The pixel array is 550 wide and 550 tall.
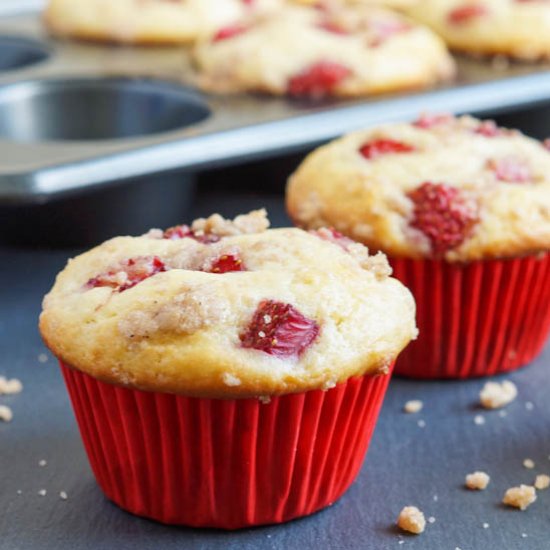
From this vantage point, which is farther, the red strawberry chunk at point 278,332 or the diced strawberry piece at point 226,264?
the diced strawberry piece at point 226,264

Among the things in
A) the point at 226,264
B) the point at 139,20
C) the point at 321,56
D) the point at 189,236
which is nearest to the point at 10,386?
the point at 189,236

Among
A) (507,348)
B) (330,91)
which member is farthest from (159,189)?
(507,348)

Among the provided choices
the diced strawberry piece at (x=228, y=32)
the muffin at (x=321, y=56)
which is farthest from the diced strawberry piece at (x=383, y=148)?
the diced strawberry piece at (x=228, y=32)

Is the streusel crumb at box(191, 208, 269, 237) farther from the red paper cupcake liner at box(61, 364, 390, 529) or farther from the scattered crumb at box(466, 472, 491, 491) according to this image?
the scattered crumb at box(466, 472, 491, 491)

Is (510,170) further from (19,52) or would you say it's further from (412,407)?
(19,52)

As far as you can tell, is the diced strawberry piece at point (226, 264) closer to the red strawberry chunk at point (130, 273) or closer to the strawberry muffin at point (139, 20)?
the red strawberry chunk at point (130, 273)

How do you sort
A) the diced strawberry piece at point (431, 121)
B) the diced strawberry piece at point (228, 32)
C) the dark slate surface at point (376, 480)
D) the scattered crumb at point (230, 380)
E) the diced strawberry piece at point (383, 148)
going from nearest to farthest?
the scattered crumb at point (230, 380), the dark slate surface at point (376, 480), the diced strawberry piece at point (383, 148), the diced strawberry piece at point (431, 121), the diced strawberry piece at point (228, 32)

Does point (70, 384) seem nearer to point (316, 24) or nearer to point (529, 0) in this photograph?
point (316, 24)
